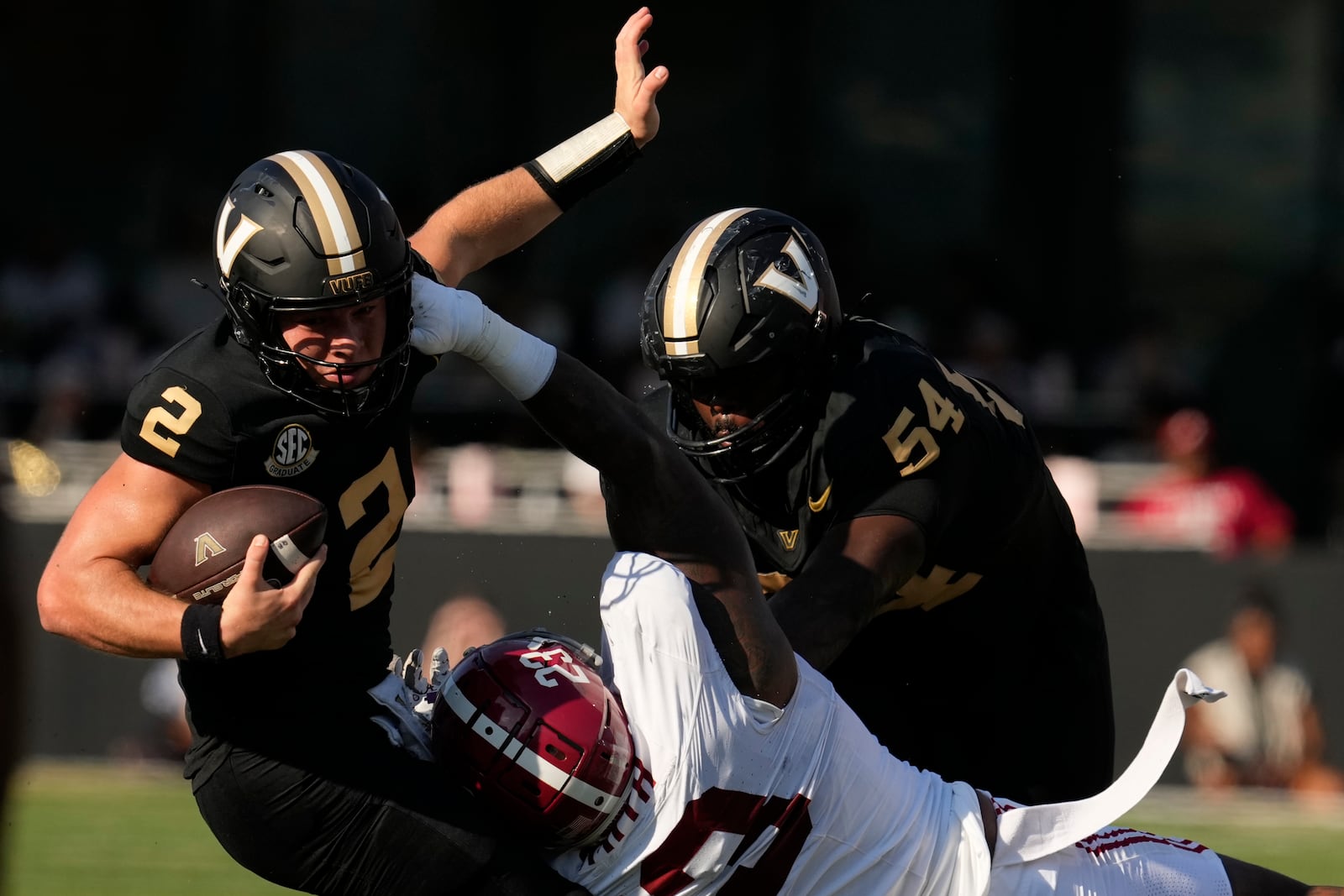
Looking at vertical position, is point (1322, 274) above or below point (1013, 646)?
below

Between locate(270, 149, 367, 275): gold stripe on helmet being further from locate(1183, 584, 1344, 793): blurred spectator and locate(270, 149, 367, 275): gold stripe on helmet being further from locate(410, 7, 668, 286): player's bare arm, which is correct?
locate(1183, 584, 1344, 793): blurred spectator

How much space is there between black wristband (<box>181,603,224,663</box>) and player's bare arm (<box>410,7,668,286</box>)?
1.53 m

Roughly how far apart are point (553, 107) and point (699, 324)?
979 cm

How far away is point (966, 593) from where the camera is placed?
470 centimetres

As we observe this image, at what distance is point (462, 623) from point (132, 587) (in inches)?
236

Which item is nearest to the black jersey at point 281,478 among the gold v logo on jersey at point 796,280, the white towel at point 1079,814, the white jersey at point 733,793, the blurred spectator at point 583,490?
the white jersey at point 733,793

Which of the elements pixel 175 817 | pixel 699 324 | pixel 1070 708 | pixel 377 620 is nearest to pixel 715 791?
pixel 377 620

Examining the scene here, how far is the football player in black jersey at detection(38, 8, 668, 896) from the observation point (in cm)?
362

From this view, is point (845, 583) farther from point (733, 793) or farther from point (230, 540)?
point (230, 540)

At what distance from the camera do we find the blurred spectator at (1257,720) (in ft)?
31.1

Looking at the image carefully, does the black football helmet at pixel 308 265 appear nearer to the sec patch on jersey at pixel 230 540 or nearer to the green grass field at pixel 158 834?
the sec patch on jersey at pixel 230 540

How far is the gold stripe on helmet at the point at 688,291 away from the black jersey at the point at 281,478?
2.30 feet

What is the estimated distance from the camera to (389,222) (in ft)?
12.7

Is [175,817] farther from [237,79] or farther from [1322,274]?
[1322,274]
